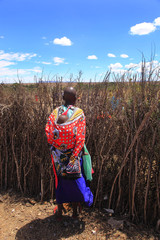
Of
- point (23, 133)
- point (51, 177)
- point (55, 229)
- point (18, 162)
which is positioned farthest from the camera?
point (18, 162)

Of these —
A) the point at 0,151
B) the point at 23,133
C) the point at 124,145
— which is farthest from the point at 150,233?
the point at 0,151

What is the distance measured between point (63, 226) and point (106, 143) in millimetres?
1309

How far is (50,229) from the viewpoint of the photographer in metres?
2.32

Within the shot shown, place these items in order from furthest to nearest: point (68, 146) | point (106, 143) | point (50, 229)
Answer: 1. point (106, 143)
2. point (50, 229)
3. point (68, 146)

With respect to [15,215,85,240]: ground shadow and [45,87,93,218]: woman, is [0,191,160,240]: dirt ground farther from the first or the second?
[45,87,93,218]: woman

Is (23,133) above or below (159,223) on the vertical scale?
above

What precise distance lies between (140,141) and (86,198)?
1.01 m

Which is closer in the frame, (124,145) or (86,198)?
(86,198)

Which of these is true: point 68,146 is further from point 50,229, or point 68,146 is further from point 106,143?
point 50,229

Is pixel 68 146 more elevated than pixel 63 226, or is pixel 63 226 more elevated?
pixel 68 146

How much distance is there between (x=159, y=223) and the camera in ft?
7.23

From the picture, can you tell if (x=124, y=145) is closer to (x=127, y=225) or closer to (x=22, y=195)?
(x=127, y=225)

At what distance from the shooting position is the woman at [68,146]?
1.92 meters

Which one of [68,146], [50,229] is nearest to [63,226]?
[50,229]
